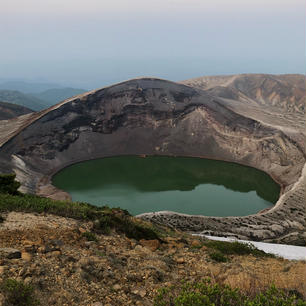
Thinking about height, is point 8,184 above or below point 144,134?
above

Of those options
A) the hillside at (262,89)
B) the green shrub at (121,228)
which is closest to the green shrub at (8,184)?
the green shrub at (121,228)

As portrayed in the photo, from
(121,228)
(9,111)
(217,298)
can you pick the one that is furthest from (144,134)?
(217,298)

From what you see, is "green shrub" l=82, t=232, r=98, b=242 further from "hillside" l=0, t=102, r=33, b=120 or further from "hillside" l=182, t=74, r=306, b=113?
"hillside" l=0, t=102, r=33, b=120

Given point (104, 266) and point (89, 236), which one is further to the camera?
point (89, 236)

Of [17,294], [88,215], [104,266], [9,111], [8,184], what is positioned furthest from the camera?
[9,111]

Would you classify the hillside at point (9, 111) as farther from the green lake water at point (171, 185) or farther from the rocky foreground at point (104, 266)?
the rocky foreground at point (104, 266)

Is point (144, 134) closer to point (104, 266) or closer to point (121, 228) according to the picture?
point (121, 228)

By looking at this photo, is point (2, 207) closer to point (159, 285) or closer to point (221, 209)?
point (159, 285)
